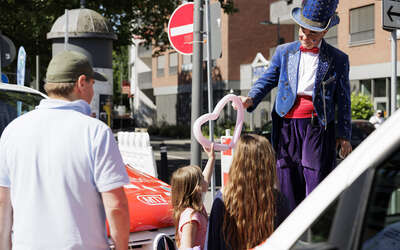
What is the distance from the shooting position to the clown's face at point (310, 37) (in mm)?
3705

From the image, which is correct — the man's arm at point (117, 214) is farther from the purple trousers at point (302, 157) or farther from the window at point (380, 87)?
the window at point (380, 87)

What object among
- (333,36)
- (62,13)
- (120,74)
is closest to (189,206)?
(62,13)

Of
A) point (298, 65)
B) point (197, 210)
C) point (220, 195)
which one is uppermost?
point (298, 65)

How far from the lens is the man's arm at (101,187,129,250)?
7.93ft

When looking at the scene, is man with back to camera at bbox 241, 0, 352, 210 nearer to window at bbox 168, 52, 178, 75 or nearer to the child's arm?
the child's arm

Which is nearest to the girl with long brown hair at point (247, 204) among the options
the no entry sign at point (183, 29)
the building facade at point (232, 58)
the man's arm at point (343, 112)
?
the man's arm at point (343, 112)

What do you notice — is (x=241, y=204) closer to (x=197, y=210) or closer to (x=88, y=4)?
(x=197, y=210)

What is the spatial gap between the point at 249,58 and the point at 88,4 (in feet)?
78.7

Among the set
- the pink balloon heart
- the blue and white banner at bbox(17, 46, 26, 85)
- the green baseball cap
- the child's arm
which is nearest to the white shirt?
the pink balloon heart

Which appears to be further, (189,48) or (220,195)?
(189,48)

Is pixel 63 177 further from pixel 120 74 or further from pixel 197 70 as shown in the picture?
pixel 120 74

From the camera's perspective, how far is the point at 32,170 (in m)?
2.39

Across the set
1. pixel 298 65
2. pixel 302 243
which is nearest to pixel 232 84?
pixel 298 65

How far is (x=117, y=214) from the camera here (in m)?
2.45
